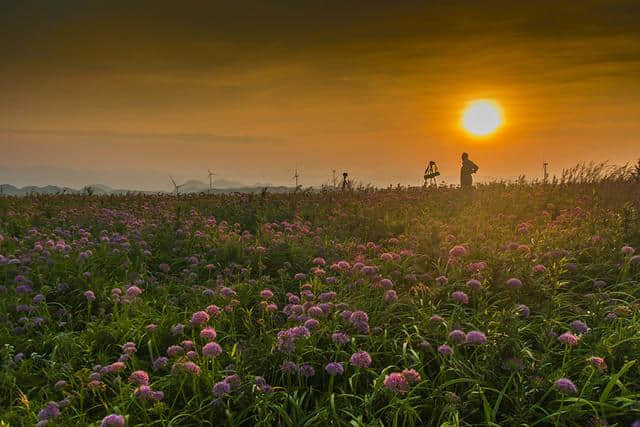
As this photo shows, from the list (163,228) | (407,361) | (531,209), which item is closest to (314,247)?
(163,228)

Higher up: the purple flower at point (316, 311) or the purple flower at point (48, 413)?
the purple flower at point (316, 311)

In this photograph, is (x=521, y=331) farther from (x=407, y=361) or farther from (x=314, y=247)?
(x=314, y=247)

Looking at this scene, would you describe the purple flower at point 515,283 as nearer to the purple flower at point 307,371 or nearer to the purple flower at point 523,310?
the purple flower at point 523,310

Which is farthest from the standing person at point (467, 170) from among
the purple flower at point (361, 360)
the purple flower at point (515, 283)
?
the purple flower at point (361, 360)

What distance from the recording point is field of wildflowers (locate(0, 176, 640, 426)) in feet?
10.2

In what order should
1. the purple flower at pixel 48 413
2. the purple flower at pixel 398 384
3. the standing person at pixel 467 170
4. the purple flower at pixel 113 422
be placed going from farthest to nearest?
the standing person at pixel 467 170 → the purple flower at pixel 48 413 → the purple flower at pixel 398 384 → the purple flower at pixel 113 422

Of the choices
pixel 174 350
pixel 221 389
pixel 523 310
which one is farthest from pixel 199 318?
pixel 523 310

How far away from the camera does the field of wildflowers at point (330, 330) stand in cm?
312

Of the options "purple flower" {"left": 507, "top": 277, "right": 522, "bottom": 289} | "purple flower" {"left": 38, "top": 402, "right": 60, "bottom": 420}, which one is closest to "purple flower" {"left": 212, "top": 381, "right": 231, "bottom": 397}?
"purple flower" {"left": 38, "top": 402, "right": 60, "bottom": 420}

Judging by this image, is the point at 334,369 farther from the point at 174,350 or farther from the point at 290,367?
the point at 174,350

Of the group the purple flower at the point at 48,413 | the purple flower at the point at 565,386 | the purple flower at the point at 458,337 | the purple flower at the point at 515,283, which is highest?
the purple flower at the point at 515,283

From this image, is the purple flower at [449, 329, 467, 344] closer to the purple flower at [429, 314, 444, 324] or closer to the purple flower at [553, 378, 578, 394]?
the purple flower at [429, 314, 444, 324]

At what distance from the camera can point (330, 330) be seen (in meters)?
3.81

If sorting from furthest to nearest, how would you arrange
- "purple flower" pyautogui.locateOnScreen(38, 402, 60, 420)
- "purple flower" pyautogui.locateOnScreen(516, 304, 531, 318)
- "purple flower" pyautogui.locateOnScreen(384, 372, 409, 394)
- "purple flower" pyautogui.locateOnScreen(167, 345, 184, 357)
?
"purple flower" pyautogui.locateOnScreen(516, 304, 531, 318), "purple flower" pyautogui.locateOnScreen(167, 345, 184, 357), "purple flower" pyautogui.locateOnScreen(38, 402, 60, 420), "purple flower" pyautogui.locateOnScreen(384, 372, 409, 394)
